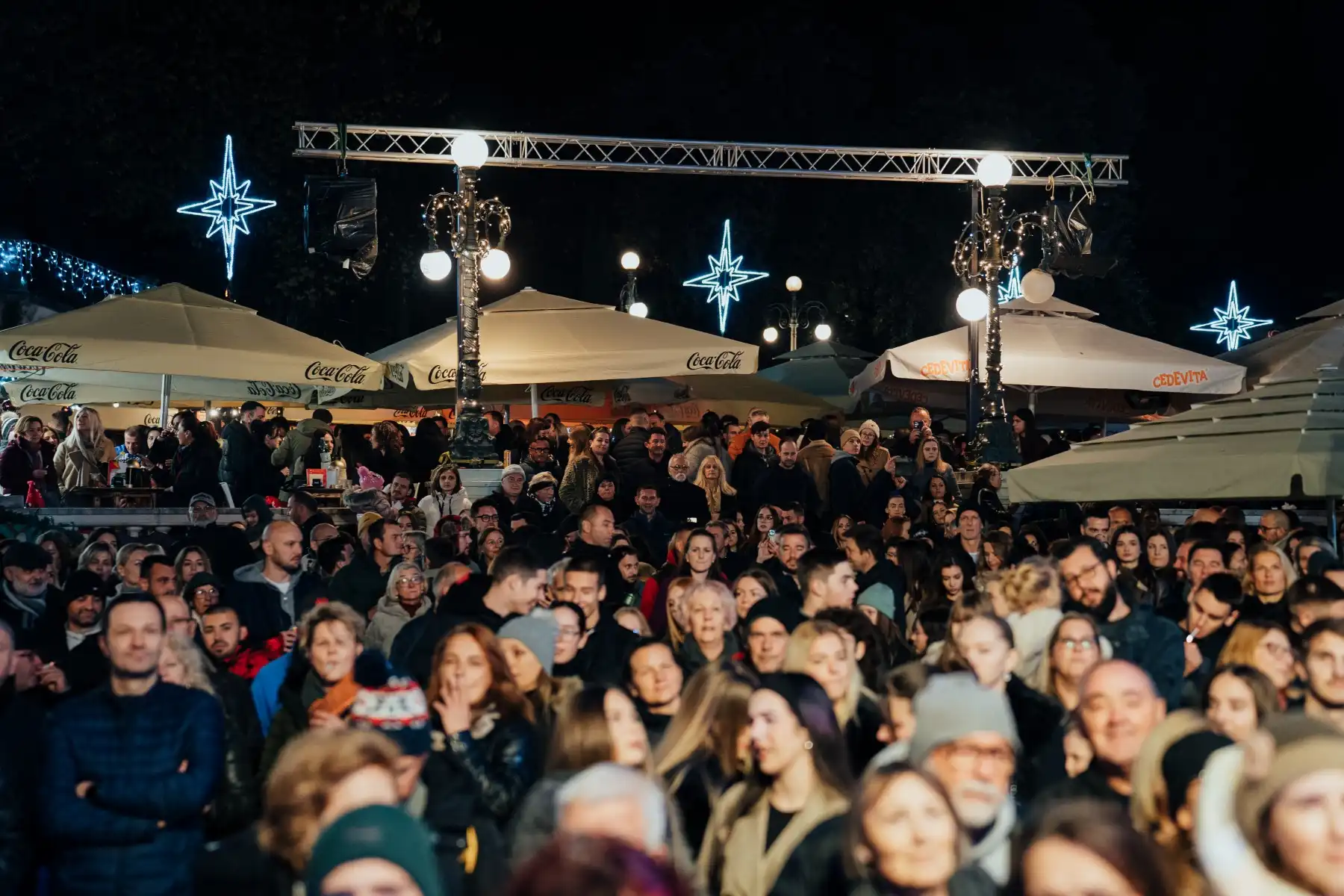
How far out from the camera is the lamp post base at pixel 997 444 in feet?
59.0

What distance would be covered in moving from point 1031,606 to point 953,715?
3088mm

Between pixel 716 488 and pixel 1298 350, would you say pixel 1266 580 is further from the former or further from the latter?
pixel 1298 350

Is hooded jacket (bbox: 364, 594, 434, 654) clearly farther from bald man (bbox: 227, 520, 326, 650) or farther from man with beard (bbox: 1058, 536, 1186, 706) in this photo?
man with beard (bbox: 1058, 536, 1186, 706)

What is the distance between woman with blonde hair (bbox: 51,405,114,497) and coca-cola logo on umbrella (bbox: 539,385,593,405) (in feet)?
17.7

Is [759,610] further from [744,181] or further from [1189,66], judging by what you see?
[1189,66]

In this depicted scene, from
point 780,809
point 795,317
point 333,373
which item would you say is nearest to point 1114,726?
point 780,809

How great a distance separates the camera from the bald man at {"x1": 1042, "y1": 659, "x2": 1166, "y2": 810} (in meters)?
5.50

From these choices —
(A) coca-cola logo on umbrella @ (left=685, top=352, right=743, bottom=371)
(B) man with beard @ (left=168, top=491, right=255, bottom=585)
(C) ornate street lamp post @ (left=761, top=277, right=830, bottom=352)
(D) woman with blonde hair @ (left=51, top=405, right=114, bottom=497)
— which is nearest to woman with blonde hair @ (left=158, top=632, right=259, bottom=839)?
(B) man with beard @ (left=168, top=491, right=255, bottom=585)

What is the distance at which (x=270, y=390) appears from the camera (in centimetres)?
2108

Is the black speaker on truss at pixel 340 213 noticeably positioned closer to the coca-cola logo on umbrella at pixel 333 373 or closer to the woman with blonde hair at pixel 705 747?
the coca-cola logo on umbrella at pixel 333 373

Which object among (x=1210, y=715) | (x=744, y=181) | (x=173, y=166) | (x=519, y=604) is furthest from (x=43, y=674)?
(x=744, y=181)

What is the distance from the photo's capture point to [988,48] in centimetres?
3772

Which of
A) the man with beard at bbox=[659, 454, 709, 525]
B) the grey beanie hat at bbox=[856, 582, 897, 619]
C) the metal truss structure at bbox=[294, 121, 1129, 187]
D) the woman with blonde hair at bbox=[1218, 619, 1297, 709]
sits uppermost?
the metal truss structure at bbox=[294, 121, 1129, 187]

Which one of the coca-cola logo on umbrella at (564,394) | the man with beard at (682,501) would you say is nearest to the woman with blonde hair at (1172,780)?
the man with beard at (682,501)
